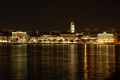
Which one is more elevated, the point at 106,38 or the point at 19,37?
the point at 19,37

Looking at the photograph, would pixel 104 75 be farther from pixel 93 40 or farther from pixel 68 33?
pixel 68 33

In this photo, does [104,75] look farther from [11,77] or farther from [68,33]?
[68,33]

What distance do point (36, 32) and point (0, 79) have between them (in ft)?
439

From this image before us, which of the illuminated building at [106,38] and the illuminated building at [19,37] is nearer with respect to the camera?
the illuminated building at [106,38]

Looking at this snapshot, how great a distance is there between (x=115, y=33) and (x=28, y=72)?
112933 mm

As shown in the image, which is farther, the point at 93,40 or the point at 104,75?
the point at 93,40

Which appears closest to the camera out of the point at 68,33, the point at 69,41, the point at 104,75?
the point at 104,75

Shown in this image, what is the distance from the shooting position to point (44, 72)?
21719 mm

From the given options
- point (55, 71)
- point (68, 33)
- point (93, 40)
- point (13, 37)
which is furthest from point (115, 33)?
point (55, 71)

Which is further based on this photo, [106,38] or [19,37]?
[19,37]

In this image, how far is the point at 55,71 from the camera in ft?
72.7

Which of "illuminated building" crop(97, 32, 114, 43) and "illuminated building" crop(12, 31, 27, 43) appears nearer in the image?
"illuminated building" crop(97, 32, 114, 43)

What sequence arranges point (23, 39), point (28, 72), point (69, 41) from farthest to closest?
point (69, 41), point (23, 39), point (28, 72)

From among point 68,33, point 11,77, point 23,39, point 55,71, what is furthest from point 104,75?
point 68,33
